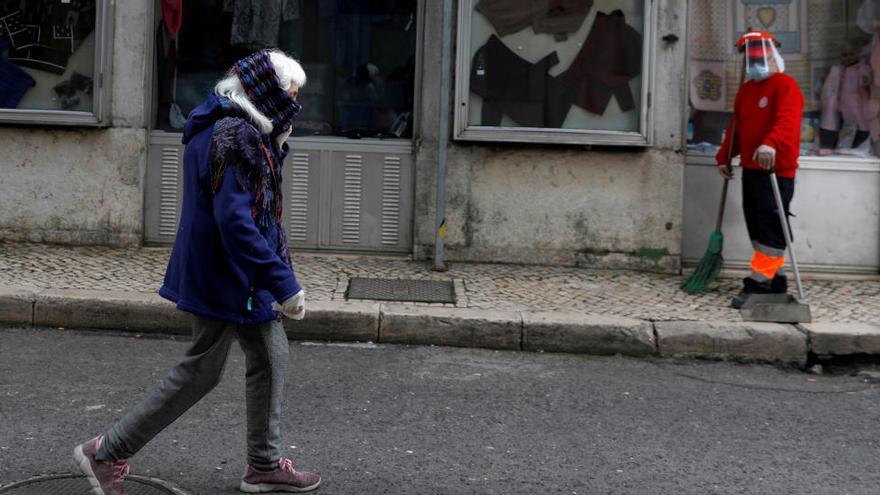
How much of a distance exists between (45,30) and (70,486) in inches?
244

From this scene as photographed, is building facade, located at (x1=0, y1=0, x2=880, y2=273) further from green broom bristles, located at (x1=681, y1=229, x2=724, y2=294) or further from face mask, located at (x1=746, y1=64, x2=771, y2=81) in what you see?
face mask, located at (x1=746, y1=64, x2=771, y2=81)

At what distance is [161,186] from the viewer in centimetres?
994

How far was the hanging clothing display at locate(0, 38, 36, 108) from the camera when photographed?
32.7 feet

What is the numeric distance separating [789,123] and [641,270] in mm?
1946

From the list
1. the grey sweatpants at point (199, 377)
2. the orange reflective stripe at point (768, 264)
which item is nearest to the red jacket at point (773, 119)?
the orange reflective stripe at point (768, 264)

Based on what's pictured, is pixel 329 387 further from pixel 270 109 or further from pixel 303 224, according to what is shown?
pixel 303 224

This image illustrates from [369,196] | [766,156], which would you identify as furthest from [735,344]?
[369,196]

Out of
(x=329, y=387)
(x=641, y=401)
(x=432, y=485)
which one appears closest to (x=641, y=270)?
(x=641, y=401)

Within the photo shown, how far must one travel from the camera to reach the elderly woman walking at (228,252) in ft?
14.0

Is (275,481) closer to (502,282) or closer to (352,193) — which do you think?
(502,282)

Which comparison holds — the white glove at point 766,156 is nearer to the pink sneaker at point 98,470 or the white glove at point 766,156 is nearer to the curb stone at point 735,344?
the curb stone at point 735,344

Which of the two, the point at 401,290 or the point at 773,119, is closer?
the point at 773,119

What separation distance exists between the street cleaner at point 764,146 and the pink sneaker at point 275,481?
4.52 meters

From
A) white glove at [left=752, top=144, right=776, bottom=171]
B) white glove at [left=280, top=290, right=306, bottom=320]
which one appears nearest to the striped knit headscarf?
white glove at [left=280, top=290, right=306, bottom=320]
